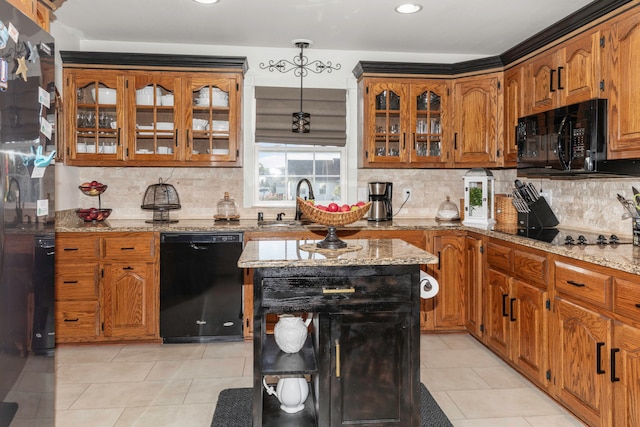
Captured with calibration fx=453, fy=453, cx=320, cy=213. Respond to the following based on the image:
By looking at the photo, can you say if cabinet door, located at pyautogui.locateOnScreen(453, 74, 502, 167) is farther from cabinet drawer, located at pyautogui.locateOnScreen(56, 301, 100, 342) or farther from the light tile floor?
cabinet drawer, located at pyautogui.locateOnScreen(56, 301, 100, 342)

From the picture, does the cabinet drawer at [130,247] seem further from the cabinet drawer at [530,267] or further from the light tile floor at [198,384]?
the cabinet drawer at [530,267]

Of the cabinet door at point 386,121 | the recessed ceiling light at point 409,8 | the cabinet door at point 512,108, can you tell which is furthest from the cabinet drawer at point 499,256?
the recessed ceiling light at point 409,8

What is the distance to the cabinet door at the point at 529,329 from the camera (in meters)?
2.71

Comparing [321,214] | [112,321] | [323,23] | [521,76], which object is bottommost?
[112,321]

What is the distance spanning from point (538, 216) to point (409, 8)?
6.16 ft

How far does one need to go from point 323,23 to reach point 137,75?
5.38 feet

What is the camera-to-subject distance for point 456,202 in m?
4.53

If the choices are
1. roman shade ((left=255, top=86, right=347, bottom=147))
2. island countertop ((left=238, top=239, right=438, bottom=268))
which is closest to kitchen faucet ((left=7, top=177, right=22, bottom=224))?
island countertop ((left=238, top=239, right=438, bottom=268))

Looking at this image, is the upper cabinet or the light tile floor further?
the upper cabinet

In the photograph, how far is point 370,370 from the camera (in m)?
2.02

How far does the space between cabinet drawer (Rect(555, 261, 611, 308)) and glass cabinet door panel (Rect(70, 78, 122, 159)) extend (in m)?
3.45

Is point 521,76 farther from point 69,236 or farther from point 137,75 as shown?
point 69,236

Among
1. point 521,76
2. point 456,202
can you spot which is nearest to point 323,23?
point 521,76

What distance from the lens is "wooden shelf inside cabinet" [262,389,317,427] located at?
215 cm
